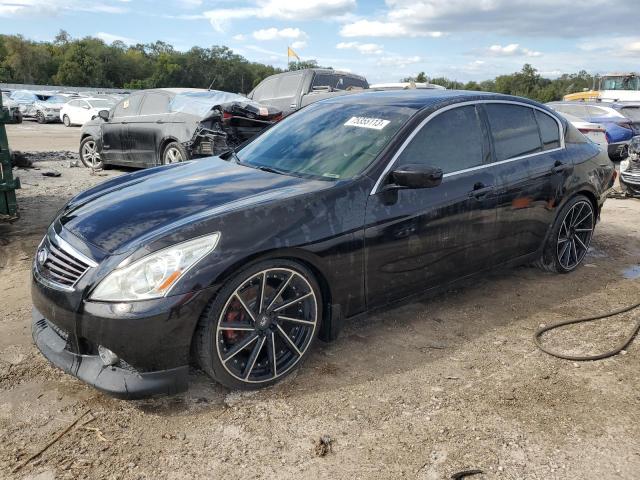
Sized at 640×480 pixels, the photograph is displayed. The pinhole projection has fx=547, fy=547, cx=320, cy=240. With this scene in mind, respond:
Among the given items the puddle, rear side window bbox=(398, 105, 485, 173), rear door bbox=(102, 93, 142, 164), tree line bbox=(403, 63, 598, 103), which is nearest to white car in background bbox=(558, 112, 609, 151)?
the puddle

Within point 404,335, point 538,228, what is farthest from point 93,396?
point 538,228

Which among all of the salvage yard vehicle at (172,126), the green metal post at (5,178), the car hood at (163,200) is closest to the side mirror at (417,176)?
the car hood at (163,200)

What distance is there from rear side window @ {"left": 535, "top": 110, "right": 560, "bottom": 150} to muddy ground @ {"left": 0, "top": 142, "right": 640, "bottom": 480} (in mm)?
1555

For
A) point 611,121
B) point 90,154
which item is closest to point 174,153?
point 90,154

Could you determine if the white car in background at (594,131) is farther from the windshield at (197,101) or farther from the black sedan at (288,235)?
the black sedan at (288,235)

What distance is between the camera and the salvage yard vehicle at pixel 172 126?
8469 mm

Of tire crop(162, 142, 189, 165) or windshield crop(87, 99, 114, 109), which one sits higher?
windshield crop(87, 99, 114, 109)

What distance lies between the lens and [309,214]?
318 cm

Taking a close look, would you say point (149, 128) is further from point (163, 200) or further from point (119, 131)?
point (163, 200)

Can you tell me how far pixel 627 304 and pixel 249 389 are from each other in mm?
3315

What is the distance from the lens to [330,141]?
12.7 feet

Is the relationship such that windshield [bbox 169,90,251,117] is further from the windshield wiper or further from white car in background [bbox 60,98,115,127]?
white car in background [bbox 60,98,115,127]

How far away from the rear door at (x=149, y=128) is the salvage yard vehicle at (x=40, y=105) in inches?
751

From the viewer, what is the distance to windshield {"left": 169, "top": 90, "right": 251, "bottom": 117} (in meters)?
8.82
